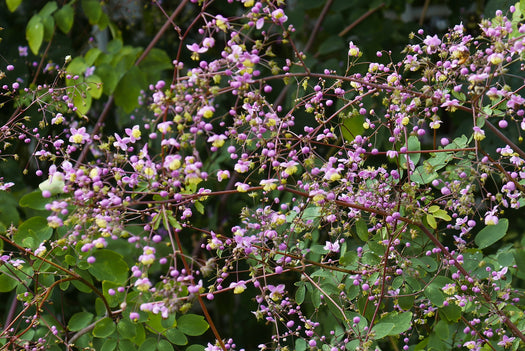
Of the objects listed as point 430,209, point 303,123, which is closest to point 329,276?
point 430,209

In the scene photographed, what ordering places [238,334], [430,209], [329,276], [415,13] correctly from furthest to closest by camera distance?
[415,13]
[238,334]
[329,276]
[430,209]

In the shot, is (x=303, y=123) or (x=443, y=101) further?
(x=303, y=123)

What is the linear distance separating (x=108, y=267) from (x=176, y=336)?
0.77 feet

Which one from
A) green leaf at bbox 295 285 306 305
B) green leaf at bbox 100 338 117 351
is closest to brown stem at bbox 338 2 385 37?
green leaf at bbox 295 285 306 305

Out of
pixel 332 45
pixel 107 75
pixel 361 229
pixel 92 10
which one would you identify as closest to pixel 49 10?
pixel 92 10

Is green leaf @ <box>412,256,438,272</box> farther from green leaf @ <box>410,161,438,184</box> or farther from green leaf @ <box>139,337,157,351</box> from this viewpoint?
green leaf @ <box>139,337,157,351</box>

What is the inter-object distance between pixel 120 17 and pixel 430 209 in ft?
6.55

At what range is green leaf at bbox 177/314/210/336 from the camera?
4.46ft

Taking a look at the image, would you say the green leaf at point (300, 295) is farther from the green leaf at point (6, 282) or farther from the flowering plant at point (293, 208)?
the green leaf at point (6, 282)

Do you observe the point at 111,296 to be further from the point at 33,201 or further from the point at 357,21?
the point at 357,21

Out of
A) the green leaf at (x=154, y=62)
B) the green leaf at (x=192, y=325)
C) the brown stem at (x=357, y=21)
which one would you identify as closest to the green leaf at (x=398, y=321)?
the green leaf at (x=192, y=325)

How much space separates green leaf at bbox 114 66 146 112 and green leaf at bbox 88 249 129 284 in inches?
33.8

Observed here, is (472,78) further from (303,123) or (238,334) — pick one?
(238,334)

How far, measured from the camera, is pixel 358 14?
2.53 m
